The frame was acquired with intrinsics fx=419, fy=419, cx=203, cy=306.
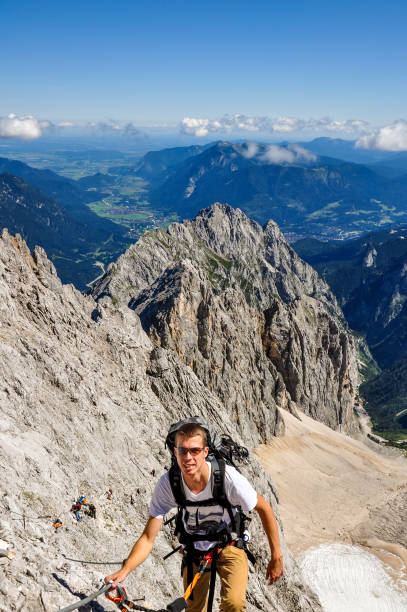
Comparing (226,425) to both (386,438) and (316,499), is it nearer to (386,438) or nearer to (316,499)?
(316,499)

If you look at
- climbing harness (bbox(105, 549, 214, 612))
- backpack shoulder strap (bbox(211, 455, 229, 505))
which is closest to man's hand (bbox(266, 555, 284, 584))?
climbing harness (bbox(105, 549, 214, 612))

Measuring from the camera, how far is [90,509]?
1709 cm

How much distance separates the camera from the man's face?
8375 millimetres

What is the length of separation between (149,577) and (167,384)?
83.3ft

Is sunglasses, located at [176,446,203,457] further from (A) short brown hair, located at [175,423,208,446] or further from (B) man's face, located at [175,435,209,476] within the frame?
(A) short brown hair, located at [175,423,208,446]

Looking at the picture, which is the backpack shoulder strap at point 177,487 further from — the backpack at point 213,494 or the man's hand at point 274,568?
the man's hand at point 274,568

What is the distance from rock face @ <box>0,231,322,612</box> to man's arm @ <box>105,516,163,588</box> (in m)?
2.08

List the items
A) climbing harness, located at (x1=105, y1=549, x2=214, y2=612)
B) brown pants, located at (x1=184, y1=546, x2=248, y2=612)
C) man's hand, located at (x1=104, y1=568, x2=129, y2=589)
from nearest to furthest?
man's hand, located at (x1=104, y1=568, x2=129, y2=589)
climbing harness, located at (x1=105, y1=549, x2=214, y2=612)
brown pants, located at (x1=184, y1=546, x2=248, y2=612)

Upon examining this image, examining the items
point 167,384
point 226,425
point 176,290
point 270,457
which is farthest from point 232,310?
point 167,384

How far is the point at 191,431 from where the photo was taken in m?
8.45

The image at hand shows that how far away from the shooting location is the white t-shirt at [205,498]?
29.1 ft

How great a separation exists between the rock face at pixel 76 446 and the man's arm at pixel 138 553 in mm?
2078

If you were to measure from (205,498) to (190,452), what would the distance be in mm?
1358

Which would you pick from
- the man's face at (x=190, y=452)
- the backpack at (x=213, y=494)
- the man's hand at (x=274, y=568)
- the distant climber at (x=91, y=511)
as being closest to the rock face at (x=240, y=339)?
the distant climber at (x=91, y=511)
